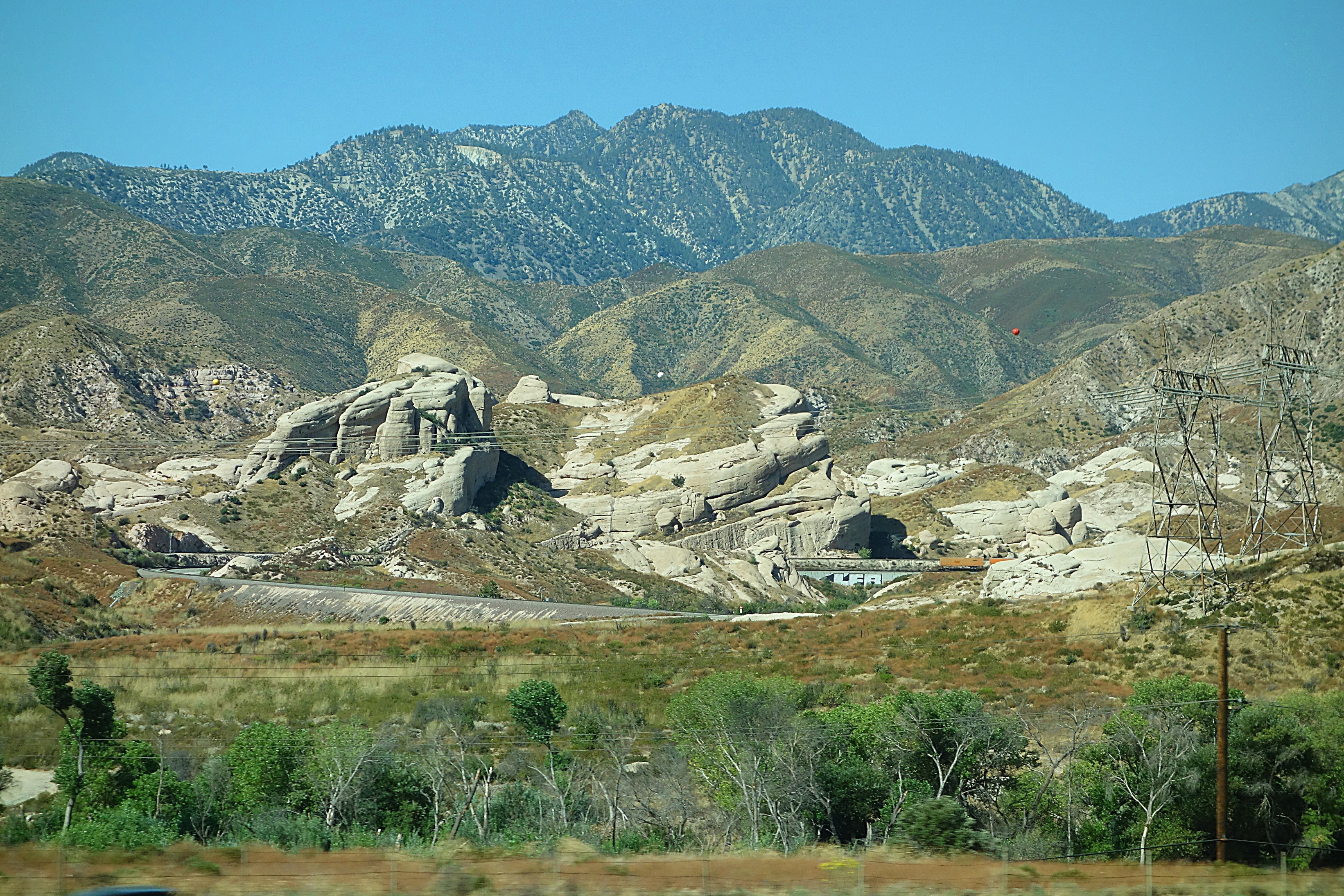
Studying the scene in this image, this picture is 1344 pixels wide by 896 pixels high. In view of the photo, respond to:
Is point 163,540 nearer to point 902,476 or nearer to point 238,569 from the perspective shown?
point 238,569

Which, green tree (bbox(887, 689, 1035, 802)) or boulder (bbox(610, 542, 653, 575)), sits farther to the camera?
boulder (bbox(610, 542, 653, 575))

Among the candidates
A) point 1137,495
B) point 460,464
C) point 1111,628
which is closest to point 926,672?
point 1111,628

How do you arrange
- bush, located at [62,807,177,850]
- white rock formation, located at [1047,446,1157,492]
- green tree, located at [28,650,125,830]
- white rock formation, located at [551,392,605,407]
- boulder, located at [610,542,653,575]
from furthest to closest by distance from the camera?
white rock formation, located at [551,392,605,407] < white rock formation, located at [1047,446,1157,492] < boulder, located at [610,542,653,575] < green tree, located at [28,650,125,830] < bush, located at [62,807,177,850]

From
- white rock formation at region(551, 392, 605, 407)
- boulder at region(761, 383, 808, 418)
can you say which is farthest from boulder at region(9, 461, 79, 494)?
boulder at region(761, 383, 808, 418)

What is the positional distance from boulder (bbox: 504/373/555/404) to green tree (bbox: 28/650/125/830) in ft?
330

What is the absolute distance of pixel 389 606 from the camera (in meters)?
65.0

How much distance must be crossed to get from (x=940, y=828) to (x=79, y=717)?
935 inches

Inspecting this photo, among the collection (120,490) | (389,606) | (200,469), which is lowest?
(389,606)

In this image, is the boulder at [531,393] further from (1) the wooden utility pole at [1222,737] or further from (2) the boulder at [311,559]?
(1) the wooden utility pole at [1222,737]

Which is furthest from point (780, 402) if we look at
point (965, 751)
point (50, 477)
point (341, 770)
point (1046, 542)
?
point (341, 770)

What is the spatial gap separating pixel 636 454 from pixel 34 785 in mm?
80776

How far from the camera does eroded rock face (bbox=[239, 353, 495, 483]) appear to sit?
3895 inches

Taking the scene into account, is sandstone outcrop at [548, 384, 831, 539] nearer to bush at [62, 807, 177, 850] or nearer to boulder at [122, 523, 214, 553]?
boulder at [122, 523, 214, 553]

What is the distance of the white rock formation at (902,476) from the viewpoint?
128625 millimetres
